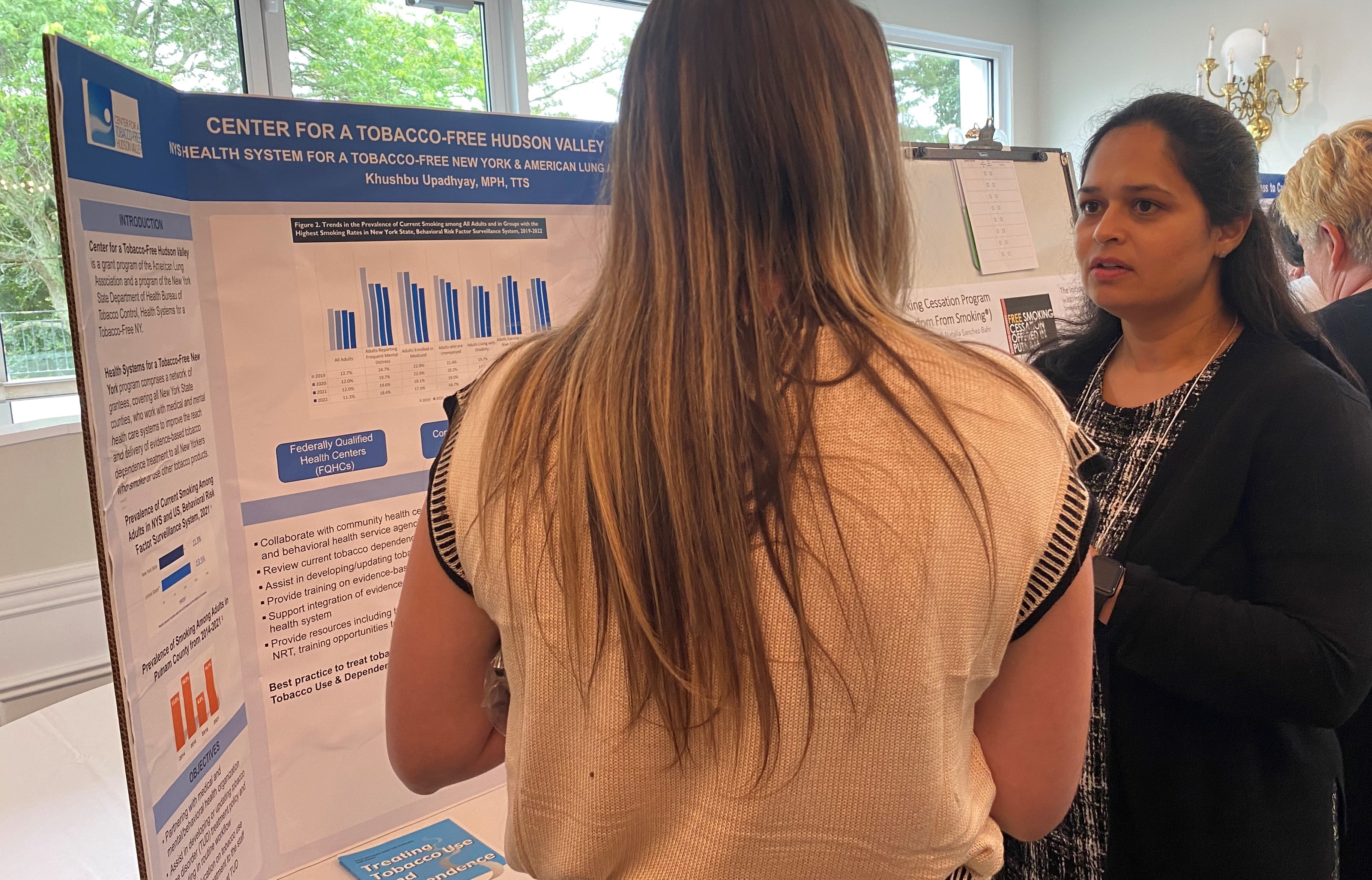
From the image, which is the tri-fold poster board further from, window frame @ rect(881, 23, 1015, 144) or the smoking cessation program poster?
window frame @ rect(881, 23, 1015, 144)

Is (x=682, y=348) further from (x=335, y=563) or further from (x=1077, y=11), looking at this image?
(x=1077, y=11)

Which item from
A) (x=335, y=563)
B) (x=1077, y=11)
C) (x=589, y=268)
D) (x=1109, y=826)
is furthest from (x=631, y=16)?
(x=1109, y=826)

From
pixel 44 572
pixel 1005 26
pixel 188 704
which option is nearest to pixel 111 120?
pixel 188 704

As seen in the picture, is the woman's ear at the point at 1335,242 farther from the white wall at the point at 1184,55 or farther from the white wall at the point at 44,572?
the white wall at the point at 44,572

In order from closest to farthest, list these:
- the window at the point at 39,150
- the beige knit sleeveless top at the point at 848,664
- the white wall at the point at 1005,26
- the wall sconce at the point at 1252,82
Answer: the beige knit sleeveless top at the point at 848,664 → the window at the point at 39,150 → the wall sconce at the point at 1252,82 → the white wall at the point at 1005,26

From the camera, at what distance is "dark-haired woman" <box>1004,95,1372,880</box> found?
1.00 m

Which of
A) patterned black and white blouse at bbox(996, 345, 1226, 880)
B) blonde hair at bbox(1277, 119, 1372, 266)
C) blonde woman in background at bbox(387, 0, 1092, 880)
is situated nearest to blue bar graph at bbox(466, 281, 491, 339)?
blonde woman in background at bbox(387, 0, 1092, 880)

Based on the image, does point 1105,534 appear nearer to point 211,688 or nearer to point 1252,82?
point 211,688

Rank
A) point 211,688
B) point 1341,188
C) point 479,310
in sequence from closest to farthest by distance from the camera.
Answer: point 211,688, point 479,310, point 1341,188

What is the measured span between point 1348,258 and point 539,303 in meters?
1.54

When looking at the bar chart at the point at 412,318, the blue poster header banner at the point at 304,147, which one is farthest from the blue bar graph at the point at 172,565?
the blue poster header banner at the point at 304,147

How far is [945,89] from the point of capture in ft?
18.1

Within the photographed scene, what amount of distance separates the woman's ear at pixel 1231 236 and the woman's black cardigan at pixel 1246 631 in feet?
0.39

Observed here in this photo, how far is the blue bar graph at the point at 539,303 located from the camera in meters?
1.42
